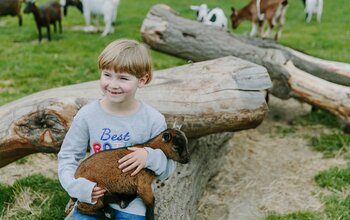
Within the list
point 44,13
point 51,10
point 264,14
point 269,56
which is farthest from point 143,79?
point 51,10

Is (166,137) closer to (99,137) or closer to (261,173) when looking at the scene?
(99,137)

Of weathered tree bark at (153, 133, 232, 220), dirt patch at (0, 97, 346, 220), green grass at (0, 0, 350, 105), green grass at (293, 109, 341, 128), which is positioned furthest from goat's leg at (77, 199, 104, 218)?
green grass at (0, 0, 350, 105)

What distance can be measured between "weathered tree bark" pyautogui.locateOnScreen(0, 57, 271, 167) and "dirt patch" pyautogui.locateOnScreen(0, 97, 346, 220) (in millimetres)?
799

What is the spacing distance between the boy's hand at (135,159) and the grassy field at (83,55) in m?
1.63

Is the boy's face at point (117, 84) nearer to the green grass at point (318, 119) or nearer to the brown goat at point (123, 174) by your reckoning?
the brown goat at point (123, 174)

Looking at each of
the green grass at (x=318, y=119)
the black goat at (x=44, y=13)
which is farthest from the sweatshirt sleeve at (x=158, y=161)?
the black goat at (x=44, y=13)

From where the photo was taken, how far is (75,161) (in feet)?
8.91

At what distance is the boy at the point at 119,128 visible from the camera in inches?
102

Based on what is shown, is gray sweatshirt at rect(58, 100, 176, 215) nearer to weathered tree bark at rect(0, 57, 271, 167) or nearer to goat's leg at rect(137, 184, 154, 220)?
A: goat's leg at rect(137, 184, 154, 220)

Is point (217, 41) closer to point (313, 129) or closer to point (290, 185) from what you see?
point (313, 129)

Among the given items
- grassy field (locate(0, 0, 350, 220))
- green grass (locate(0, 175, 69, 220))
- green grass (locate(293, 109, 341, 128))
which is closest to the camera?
green grass (locate(0, 175, 69, 220))

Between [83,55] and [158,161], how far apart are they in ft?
22.6

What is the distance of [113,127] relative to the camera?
8.84 feet

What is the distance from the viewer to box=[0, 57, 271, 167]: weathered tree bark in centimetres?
363
